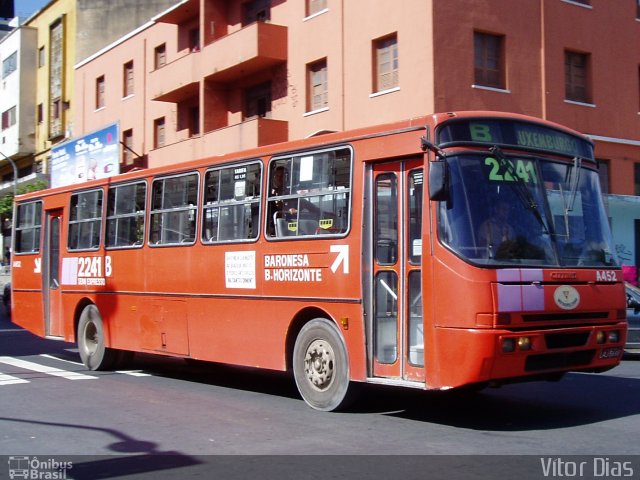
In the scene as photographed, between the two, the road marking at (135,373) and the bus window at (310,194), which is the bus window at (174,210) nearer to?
the bus window at (310,194)

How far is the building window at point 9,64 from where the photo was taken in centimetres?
4675

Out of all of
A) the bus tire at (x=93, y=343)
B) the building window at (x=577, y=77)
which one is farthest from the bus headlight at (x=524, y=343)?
the building window at (x=577, y=77)

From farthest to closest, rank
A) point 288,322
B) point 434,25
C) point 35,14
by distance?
point 35,14 → point 434,25 → point 288,322

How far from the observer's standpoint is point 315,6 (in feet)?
81.9

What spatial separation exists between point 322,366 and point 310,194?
6.39ft

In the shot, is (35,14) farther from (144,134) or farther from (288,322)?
(288,322)

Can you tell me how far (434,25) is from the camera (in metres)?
20.2

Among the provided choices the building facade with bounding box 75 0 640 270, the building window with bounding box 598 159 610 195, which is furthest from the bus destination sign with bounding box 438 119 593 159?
the building window with bounding box 598 159 610 195

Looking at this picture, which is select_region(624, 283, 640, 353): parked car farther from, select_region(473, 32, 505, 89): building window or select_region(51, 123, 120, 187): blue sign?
select_region(51, 123, 120, 187): blue sign

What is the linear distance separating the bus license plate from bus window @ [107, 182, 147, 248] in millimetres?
6901

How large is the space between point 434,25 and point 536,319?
1399 centimetres

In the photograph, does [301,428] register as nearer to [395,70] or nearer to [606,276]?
[606,276]

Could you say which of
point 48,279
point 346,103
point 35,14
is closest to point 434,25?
point 346,103

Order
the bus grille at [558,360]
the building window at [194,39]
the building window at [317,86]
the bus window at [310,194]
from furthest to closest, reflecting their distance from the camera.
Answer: the building window at [194,39], the building window at [317,86], the bus window at [310,194], the bus grille at [558,360]
